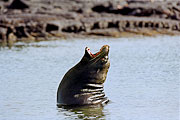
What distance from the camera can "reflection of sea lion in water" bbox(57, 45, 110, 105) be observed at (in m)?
12.0

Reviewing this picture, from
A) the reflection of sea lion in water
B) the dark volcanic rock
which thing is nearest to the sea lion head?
the reflection of sea lion in water

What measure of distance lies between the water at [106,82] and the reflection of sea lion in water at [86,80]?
27 centimetres

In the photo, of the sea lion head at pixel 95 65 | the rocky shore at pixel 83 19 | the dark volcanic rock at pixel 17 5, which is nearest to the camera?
the sea lion head at pixel 95 65

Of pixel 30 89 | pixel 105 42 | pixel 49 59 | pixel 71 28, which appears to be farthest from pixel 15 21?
pixel 30 89

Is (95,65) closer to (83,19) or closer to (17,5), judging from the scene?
(83,19)

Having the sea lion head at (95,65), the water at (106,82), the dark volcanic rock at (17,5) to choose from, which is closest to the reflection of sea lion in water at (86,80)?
the sea lion head at (95,65)

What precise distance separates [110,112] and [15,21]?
25.2m

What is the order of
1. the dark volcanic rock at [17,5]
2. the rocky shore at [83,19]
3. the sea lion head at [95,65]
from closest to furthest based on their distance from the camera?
the sea lion head at [95,65] → the rocky shore at [83,19] → the dark volcanic rock at [17,5]

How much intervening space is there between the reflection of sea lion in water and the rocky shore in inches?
885

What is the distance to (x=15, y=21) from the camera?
120 feet

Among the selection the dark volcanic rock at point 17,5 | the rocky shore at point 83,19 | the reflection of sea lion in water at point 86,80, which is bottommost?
the rocky shore at point 83,19

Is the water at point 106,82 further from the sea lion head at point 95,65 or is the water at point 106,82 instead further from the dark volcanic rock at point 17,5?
the dark volcanic rock at point 17,5

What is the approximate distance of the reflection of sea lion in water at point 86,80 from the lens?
12016 millimetres

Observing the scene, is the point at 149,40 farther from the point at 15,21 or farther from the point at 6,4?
the point at 6,4
